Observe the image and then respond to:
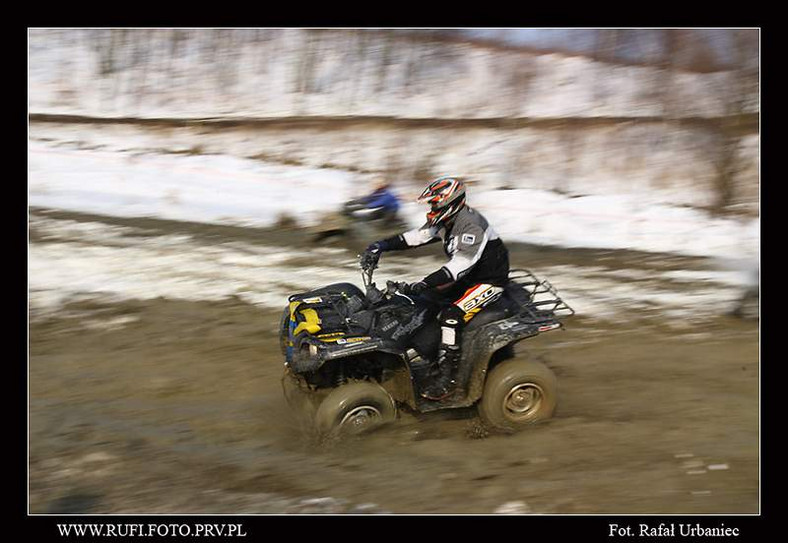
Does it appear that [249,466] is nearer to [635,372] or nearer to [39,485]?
[39,485]

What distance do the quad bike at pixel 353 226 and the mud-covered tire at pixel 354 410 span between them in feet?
21.9

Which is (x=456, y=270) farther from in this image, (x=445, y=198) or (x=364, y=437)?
(x=364, y=437)

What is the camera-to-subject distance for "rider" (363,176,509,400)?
23.6ft

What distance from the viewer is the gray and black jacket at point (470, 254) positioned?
7152 mm

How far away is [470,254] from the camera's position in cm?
720

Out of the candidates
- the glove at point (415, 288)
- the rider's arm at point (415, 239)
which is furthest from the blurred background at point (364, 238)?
the rider's arm at point (415, 239)

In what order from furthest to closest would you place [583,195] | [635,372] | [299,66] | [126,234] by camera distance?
[299,66] → [583,195] → [126,234] → [635,372]

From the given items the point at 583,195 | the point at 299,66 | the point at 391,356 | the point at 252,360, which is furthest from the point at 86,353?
the point at 299,66

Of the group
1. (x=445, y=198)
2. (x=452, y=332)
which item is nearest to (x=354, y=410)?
(x=452, y=332)

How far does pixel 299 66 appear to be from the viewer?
19.3 m

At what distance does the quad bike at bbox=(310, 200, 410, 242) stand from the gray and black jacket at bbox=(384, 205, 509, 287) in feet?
20.2

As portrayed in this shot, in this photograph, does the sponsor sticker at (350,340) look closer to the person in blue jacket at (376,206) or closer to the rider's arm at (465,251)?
the rider's arm at (465,251)

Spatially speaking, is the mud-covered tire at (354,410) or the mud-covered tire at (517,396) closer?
the mud-covered tire at (354,410)

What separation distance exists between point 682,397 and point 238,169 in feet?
36.8
